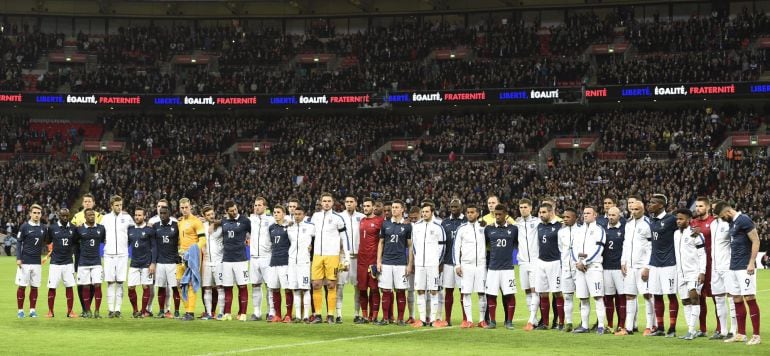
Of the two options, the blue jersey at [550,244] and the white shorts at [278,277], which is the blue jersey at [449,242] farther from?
the white shorts at [278,277]

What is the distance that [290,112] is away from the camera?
70562 millimetres

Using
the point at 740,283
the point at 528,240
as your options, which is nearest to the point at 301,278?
the point at 528,240

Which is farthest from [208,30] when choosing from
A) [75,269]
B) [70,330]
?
[70,330]

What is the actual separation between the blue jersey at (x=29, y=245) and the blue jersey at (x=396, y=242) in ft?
24.4

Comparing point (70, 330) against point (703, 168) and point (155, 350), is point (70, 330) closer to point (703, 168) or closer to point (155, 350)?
point (155, 350)

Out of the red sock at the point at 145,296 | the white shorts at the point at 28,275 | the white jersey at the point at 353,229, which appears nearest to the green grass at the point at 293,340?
the red sock at the point at 145,296

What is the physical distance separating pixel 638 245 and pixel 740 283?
6.42ft

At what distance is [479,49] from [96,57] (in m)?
26.6

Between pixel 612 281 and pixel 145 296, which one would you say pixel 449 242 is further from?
pixel 145 296

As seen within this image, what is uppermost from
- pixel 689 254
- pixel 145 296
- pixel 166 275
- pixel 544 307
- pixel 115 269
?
pixel 689 254

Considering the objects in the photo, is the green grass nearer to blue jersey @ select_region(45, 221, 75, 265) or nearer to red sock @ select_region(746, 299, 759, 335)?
red sock @ select_region(746, 299, 759, 335)

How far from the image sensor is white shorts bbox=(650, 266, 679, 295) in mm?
18406

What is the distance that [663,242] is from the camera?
18.6m

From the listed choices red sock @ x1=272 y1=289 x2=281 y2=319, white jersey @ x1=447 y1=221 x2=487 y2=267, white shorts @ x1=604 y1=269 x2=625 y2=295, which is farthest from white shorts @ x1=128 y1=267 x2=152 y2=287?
white shorts @ x1=604 y1=269 x2=625 y2=295
